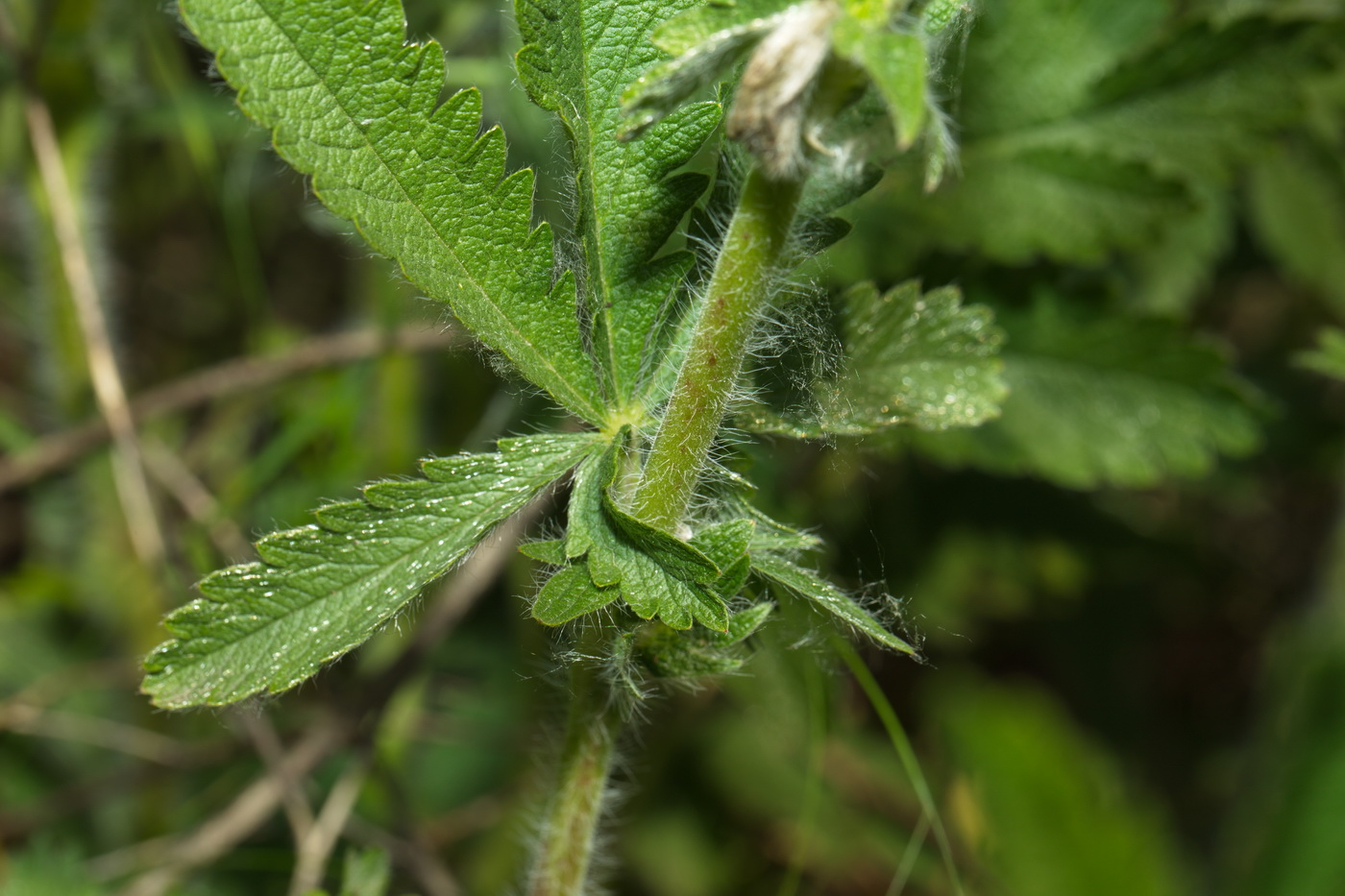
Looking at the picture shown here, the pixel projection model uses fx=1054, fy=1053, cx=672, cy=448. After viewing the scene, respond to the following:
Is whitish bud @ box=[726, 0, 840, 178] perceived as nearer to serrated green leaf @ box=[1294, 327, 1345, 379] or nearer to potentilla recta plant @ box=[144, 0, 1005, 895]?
potentilla recta plant @ box=[144, 0, 1005, 895]

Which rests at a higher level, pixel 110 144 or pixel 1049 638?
pixel 110 144

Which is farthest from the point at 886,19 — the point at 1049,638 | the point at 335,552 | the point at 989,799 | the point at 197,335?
the point at 197,335

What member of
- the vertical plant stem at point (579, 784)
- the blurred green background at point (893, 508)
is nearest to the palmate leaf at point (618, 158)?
the blurred green background at point (893, 508)

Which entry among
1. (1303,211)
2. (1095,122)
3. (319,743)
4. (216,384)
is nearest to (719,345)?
(1095,122)

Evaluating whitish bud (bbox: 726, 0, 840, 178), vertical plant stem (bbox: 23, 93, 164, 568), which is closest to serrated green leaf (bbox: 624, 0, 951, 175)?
whitish bud (bbox: 726, 0, 840, 178)

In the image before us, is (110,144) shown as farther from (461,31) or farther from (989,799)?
(989,799)
